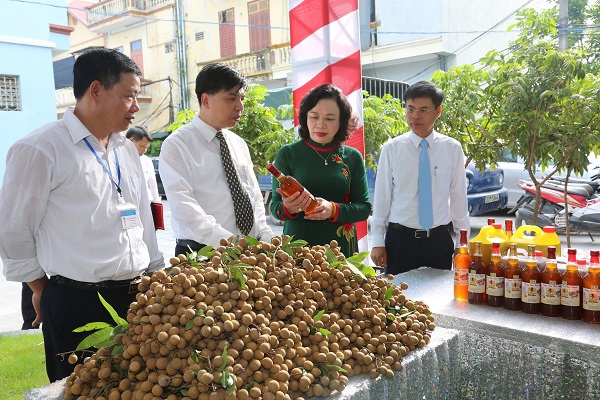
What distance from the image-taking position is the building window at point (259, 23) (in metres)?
16.9

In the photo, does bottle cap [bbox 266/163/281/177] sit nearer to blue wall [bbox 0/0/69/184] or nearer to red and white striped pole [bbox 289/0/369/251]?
red and white striped pole [bbox 289/0/369/251]

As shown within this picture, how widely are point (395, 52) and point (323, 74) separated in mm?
11325

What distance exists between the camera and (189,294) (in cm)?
115

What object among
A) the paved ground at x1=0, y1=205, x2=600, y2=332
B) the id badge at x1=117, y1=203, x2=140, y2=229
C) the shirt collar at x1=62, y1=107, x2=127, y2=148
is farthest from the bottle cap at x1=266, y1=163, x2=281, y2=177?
the paved ground at x1=0, y1=205, x2=600, y2=332

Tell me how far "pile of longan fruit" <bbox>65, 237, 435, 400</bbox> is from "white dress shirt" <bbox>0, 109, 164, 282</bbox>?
618mm

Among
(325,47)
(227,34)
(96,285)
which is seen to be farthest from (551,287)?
(227,34)

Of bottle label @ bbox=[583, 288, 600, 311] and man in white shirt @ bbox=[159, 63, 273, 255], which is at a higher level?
man in white shirt @ bbox=[159, 63, 273, 255]

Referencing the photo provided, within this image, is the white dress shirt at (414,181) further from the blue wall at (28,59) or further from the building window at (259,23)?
the building window at (259,23)

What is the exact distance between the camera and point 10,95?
12.1 m

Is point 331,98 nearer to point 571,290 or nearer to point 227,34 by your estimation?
point 571,290

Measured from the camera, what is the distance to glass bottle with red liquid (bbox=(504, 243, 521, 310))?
1724 mm

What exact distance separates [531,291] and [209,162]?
4.47ft

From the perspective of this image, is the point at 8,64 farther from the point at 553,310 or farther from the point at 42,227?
the point at 553,310

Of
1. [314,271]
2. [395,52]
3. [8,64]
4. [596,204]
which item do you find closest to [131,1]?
[8,64]
